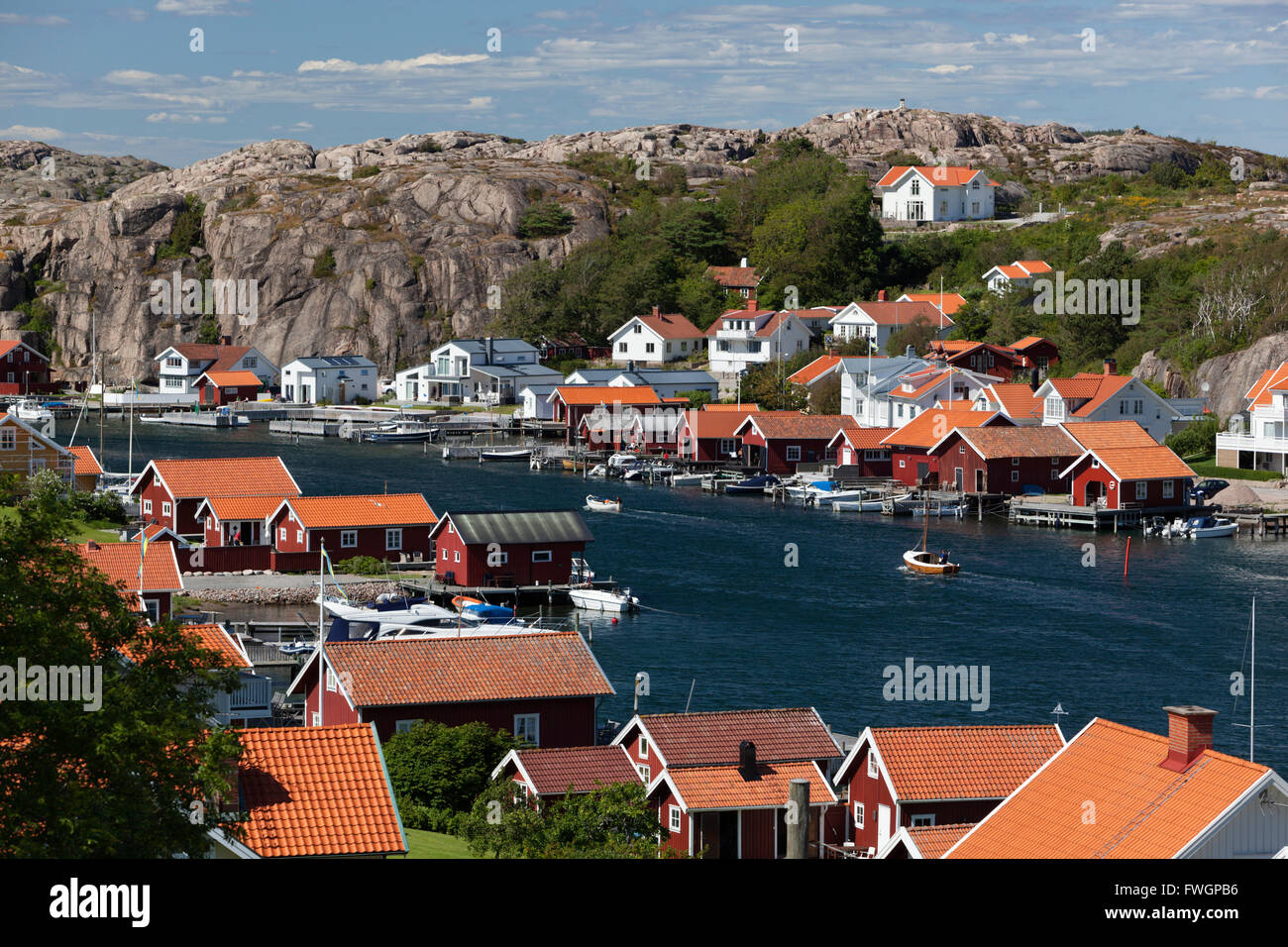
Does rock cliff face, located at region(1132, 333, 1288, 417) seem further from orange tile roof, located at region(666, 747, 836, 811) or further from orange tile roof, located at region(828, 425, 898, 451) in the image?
orange tile roof, located at region(666, 747, 836, 811)

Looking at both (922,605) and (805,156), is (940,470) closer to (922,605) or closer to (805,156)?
(922,605)

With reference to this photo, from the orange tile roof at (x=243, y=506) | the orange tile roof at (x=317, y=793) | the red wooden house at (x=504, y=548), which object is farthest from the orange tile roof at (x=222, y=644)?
the orange tile roof at (x=243, y=506)

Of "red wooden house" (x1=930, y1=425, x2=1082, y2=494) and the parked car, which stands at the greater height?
"red wooden house" (x1=930, y1=425, x2=1082, y2=494)

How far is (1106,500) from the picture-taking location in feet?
230

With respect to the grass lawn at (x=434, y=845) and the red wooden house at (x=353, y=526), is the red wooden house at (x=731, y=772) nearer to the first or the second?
the grass lawn at (x=434, y=845)

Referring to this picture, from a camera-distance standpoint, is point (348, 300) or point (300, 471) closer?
point (300, 471)

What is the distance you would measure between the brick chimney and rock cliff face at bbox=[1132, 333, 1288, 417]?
70.9 metres

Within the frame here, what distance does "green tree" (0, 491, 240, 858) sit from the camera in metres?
10.4

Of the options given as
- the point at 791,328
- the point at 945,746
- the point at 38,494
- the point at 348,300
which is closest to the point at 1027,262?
the point at 791,328

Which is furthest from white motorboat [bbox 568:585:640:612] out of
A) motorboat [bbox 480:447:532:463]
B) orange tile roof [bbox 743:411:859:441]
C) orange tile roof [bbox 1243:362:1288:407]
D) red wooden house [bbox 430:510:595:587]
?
motorboat [bbox 480:447:532:463]

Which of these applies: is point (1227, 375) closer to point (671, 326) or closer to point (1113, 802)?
point (671, 326)
